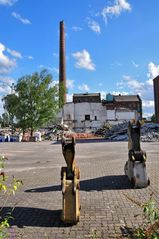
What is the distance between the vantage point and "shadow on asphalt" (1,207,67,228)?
17.5 feet

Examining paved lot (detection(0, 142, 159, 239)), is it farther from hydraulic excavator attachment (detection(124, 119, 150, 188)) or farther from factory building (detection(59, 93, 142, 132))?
factory building (detection(59, 93, 142, 132))

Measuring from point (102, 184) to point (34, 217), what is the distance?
3.38m

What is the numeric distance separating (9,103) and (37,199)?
134 ft

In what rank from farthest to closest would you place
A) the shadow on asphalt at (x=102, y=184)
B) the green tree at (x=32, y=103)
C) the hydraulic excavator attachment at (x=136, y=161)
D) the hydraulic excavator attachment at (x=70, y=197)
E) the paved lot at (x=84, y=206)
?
the green tree at (x=32, y=103), the shadow on asphalt at (x=102, y=184), the hydraulic excavator attachment at (x=136, y=161), the hydraulic excavator attachment at (x=70, y=197), the paved lot at (x=84, y=206)

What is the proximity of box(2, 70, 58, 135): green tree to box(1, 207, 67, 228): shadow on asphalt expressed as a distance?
40.2 meters

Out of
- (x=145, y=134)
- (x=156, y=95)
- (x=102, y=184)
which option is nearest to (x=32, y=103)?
(x=145, y=134)

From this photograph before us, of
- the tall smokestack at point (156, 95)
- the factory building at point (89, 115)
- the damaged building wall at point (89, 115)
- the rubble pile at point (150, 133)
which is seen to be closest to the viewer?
the rubble pile at point (150, 133)

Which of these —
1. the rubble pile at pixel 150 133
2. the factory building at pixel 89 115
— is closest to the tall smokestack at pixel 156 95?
the factory building at pixel 89 115

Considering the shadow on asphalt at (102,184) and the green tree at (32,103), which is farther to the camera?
the green tree at (32,103)

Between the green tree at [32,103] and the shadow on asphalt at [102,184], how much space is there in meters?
37.3

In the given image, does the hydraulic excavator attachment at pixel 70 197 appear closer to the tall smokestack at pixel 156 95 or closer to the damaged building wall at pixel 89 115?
the tall smokestack at pixel 156 95

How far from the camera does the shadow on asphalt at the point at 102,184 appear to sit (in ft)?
27.0

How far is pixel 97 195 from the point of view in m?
7.40

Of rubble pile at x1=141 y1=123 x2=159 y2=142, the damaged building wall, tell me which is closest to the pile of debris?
rubble pile at x1=141 y1=123 x2=159 y2=142
